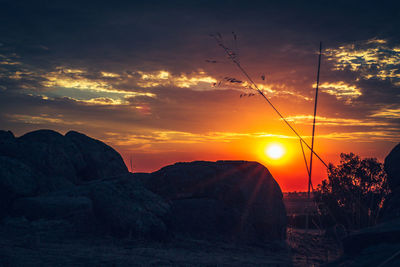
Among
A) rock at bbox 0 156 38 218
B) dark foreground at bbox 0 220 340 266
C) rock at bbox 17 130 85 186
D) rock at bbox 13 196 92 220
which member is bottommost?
dark foreground at bbox 0 220 340 266

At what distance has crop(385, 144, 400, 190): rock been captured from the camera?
8133 mm

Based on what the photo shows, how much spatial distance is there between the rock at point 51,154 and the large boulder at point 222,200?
10.6 feet

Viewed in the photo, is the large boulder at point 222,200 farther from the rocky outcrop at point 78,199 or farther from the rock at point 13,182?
A: the rock at point 13,182

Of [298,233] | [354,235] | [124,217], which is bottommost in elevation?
[298,233]

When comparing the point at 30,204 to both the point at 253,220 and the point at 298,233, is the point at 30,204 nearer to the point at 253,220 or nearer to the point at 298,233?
the point at 253,220

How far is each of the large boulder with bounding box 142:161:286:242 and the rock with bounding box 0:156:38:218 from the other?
10.9 feet

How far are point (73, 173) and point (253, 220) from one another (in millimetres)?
6459

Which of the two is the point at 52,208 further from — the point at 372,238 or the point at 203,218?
the point at 372,238

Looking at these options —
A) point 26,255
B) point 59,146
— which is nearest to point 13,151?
point 59,146

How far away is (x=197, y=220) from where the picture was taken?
10.6 metres

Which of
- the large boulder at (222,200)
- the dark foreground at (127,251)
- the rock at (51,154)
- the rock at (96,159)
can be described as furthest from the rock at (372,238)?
the rock at (96,159)

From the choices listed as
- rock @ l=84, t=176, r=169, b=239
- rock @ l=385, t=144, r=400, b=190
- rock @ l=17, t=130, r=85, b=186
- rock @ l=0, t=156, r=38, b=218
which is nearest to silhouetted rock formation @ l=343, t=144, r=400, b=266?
rock @ l=385, t=144, r=400, b=190

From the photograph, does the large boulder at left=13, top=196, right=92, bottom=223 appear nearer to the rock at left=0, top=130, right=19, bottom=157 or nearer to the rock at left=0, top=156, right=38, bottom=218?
the rock at left=0, top=156, right=38, bottom=218

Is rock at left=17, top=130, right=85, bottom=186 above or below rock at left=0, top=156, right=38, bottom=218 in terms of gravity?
above
